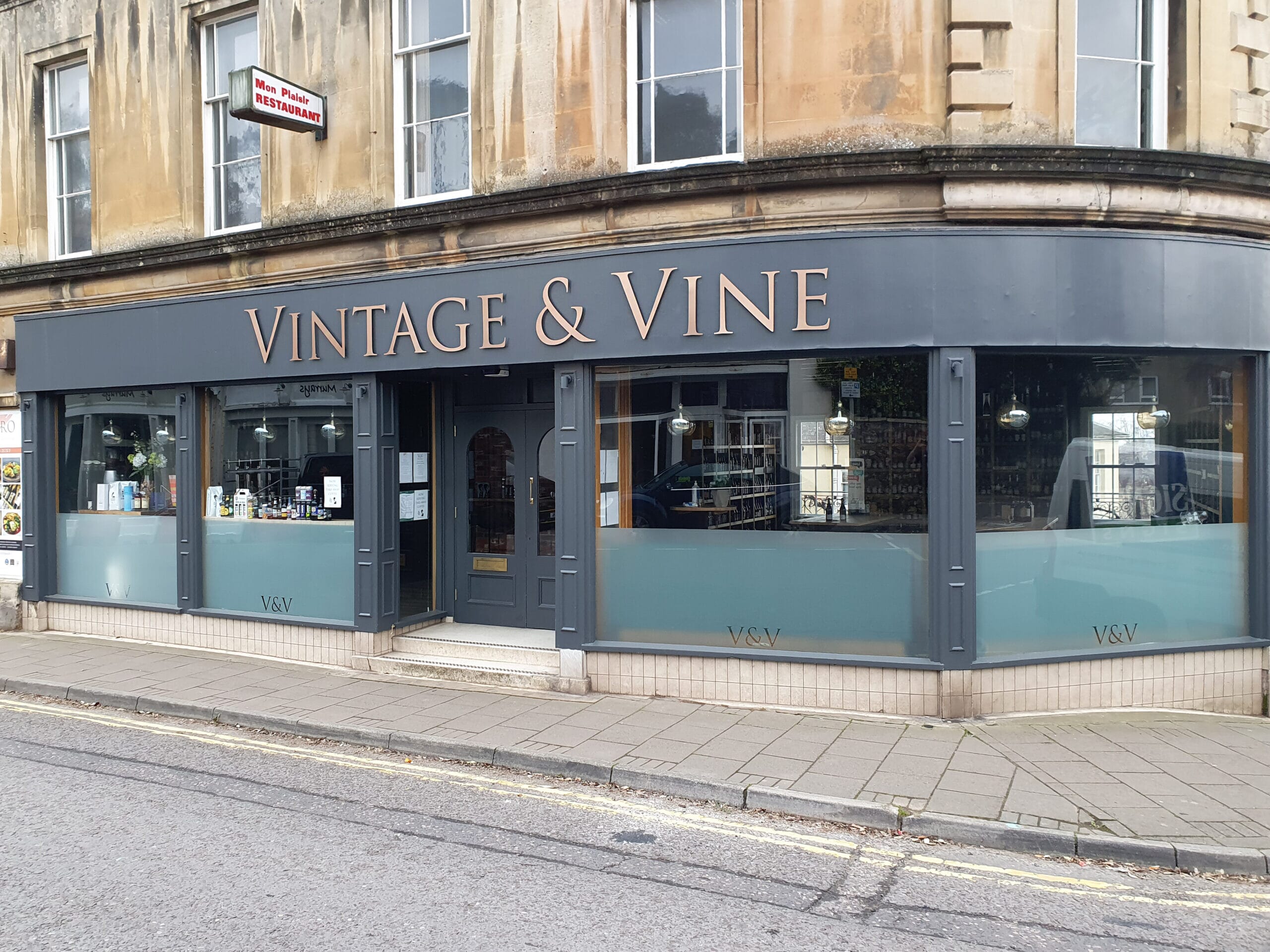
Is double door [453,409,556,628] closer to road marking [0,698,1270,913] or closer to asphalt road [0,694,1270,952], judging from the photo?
road marking [0,698,1270,913]

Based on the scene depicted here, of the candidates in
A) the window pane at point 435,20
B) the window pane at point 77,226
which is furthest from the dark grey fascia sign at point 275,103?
the window pane at point 77,226

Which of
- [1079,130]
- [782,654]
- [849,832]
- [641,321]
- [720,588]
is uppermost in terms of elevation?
[1079,130]

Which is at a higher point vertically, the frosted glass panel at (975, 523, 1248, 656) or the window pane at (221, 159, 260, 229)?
the window pane at (221, 159, 260, 229)

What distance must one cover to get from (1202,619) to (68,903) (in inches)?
329

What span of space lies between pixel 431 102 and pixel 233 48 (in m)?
3.07

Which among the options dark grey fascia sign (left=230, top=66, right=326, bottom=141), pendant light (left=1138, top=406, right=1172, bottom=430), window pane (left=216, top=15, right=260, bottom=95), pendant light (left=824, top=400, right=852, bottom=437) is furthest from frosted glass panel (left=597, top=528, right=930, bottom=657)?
window pane (left=216, top=15, right=260, bottom=95)

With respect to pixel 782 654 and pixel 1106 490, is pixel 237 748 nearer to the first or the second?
pixel 782 654

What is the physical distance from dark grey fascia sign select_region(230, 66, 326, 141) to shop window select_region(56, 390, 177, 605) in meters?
3.51

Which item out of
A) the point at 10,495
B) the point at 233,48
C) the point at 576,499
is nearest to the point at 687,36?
the point at 576,499

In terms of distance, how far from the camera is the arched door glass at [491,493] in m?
10.0

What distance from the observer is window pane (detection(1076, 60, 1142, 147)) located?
795 cm

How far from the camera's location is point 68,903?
451 centimetres

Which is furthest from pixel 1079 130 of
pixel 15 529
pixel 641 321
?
pixel 15 529

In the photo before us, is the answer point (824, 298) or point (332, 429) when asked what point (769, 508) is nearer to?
point (824, 298)
